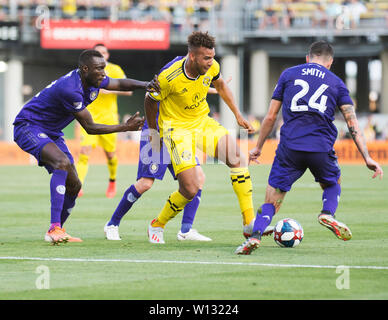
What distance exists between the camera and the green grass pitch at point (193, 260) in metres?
6.47

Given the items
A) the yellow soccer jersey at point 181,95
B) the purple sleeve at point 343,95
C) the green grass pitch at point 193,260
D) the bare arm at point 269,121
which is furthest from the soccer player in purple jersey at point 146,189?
the purple sleeve at point 343,95

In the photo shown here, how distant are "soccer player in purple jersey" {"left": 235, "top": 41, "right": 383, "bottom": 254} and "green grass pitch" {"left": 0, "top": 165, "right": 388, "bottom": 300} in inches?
18.8

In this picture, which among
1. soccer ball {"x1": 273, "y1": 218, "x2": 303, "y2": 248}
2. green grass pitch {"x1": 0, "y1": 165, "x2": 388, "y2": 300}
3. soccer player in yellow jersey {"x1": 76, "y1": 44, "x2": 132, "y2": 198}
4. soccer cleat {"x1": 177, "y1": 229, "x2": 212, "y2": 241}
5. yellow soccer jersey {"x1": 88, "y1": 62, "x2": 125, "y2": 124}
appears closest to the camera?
green grass pitch {"x1": 0, "y1": 165, "x2": 388, "y2": 300}

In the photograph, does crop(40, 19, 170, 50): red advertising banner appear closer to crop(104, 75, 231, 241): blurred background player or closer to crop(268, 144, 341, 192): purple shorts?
crop(104, 75, 231, 241): blurred background player

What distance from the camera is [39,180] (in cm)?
2228

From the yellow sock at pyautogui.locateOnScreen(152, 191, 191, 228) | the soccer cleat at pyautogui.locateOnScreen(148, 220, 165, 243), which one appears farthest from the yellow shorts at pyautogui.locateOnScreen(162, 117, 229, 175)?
the soccer cleat at pyautogui.locateOnScreen(148, 220, 165, 243)

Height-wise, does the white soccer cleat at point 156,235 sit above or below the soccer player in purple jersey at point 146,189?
below

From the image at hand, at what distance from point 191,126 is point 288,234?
165cm

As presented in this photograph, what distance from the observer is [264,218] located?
8414 millimetres

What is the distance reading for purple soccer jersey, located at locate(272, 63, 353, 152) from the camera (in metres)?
8.38

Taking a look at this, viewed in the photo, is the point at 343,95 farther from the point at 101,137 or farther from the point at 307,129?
the point at 101,137

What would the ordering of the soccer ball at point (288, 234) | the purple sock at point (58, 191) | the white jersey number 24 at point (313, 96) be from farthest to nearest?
1. the purple sock at point (58, 191)
2. the soccer ball at point (288, 234)
3. the white jersey number 24 at point (313, 96)

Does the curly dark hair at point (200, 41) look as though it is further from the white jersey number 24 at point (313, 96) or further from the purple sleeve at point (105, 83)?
the purple sleeve at point (105, 83)

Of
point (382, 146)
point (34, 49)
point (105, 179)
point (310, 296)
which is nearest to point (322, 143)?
point (310, 296)
